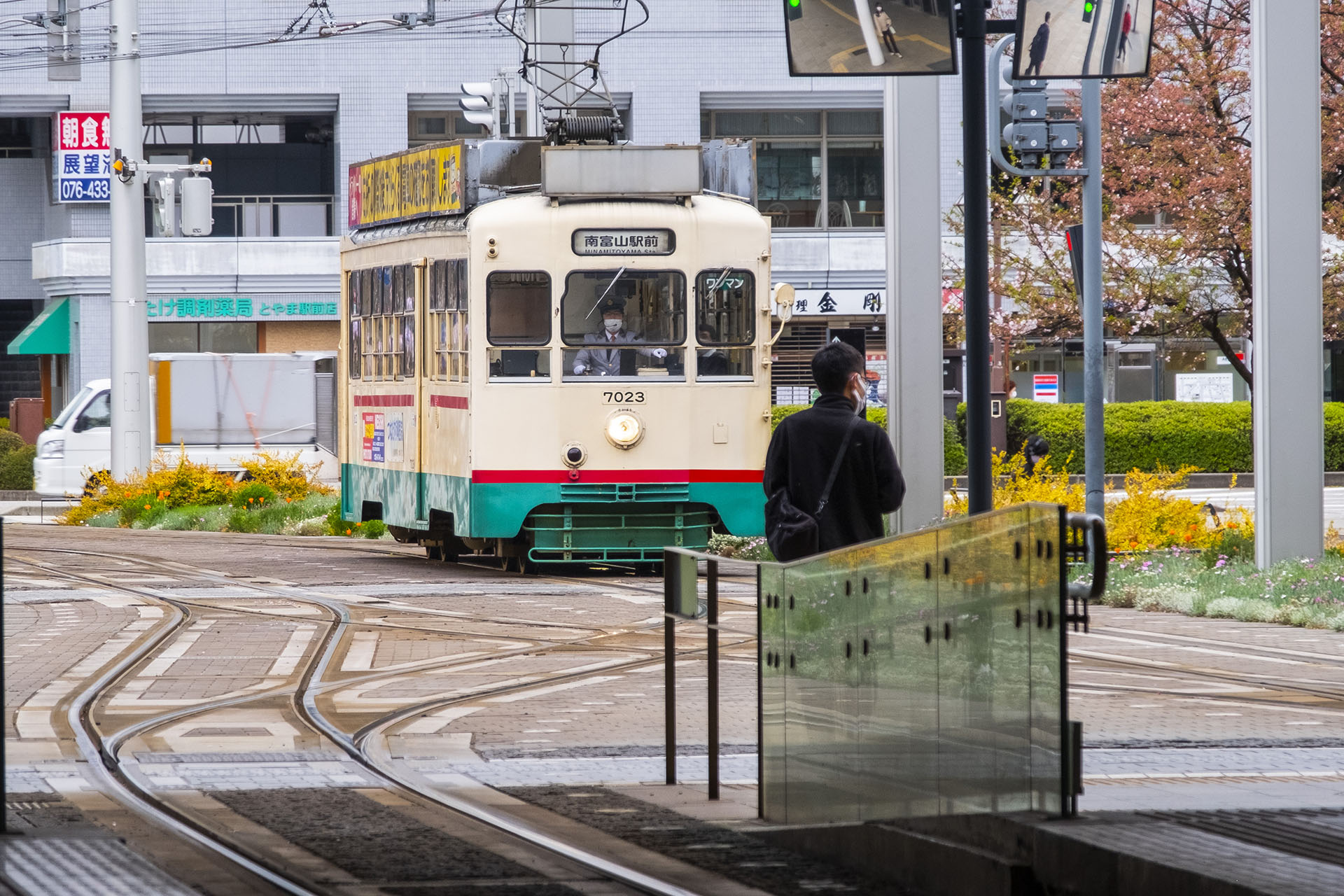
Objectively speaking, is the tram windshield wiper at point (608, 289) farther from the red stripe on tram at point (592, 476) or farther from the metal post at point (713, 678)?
the metal post at point (713, 678)

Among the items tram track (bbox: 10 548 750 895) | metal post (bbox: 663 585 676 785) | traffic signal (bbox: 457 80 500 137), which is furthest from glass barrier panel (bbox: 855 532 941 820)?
traffic signal (bbox: 457 80 500 137)

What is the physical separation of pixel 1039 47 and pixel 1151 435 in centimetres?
2559

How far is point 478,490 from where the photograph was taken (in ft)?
56.2

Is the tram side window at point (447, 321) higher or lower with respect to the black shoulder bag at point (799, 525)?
higher

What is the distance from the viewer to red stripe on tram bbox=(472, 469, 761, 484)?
56.1ft

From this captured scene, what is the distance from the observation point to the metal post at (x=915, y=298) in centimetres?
1573

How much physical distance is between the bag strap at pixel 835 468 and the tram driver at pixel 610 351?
9164mm

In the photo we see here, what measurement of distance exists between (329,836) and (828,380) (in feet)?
8.90

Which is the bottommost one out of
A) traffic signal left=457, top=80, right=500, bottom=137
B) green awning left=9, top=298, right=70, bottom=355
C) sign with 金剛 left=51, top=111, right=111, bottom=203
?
→ green awning left=9, top=298, right=70, bottom=355

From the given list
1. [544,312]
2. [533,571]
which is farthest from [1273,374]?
[533,571]

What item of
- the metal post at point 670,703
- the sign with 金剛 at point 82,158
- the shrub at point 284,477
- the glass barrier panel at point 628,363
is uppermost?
the sign with 金剛 at point 82,158

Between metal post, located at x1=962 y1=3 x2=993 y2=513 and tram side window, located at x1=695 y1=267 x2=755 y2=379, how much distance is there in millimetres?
9267

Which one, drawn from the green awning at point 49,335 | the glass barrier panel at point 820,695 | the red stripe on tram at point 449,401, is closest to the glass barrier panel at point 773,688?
the glass barrier panel at point 820,695

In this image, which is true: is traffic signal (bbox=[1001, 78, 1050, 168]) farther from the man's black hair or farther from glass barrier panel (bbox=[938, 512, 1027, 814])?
glass barrier panel (bbox=[938, 512, 1027, 814])
